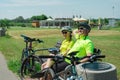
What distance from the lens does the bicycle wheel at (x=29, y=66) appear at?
856cm

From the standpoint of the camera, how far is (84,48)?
255 inches


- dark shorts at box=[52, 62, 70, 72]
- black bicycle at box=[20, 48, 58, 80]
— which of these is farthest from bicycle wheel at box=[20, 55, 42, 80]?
dark shorts at box=[52, 62, 70, 72]

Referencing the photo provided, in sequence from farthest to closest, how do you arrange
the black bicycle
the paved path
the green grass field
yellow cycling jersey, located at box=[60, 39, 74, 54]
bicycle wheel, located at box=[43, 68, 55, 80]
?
the green grass field < the paved path < the black bicycle < yellow cycling jersey, located at box=[60, 39, 74, 54] < bicycle wheel, located at box=[43, 68, 55, 80]

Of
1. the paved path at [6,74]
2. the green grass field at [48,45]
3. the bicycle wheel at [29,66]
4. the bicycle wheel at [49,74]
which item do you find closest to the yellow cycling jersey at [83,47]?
the bicycle wheel at [49,74]

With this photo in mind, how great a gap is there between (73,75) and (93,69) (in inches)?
19.0

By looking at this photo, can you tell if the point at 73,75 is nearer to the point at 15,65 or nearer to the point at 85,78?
the point at 85,78

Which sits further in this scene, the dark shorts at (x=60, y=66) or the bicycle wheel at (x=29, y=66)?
the bicycle wheel at (x=29, y=66)

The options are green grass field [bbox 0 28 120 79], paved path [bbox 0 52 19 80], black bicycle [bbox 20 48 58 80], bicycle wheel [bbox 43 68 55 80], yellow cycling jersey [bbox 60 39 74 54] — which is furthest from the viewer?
green grass field [bbox 0 28 120 79]

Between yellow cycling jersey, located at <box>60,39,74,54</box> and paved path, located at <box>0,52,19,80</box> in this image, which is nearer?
yellow cycling jersey, located at <box>60,39,74,54</box>

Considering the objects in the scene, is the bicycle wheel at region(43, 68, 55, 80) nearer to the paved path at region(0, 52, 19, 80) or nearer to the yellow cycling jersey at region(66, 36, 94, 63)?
the yellow cycling jersey at region(66, 36, 94, 63)

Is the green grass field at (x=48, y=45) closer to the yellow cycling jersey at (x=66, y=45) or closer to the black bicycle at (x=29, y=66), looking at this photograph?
the black bicycle at (x=29, y=66)

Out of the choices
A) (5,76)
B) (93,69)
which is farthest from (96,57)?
(5,76)

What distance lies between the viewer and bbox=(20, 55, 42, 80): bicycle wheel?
28.1 feet

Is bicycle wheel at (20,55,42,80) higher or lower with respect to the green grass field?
higher
